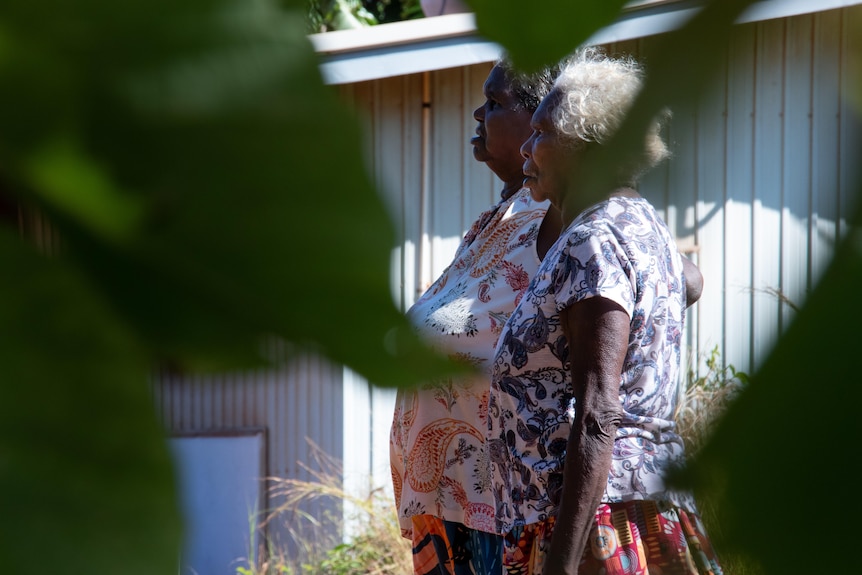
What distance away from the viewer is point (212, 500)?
0.83ft

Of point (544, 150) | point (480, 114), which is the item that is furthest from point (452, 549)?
point (480, 114)

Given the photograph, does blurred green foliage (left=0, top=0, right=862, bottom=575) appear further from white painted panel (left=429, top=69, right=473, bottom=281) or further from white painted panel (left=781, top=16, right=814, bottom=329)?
white painted panel (left=429, top=69, right=473, bottom=281)

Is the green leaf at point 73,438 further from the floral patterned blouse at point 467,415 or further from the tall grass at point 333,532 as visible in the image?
the tall grass at point 333,532

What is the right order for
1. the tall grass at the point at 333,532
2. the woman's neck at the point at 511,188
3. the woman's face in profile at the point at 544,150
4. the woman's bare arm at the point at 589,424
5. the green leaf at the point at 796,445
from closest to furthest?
the green leaf at the point at 796,445, the woman's bare arm at the point at 589,424, the woman's face in profile at the point at 544,150, the woman's neck at the point at 511,188, the tall grass at the point at 333,532

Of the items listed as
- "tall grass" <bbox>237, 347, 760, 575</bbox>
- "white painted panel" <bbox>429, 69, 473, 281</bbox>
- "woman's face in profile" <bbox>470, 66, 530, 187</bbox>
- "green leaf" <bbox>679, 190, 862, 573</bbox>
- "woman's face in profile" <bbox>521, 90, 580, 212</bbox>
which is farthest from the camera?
"white painted panel" <bbox>429, 69, 473, 281</bbox>

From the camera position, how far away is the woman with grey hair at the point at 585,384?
6.19 ft

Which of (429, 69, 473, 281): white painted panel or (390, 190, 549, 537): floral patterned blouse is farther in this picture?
(429, 69, 473, 281): white painted panel

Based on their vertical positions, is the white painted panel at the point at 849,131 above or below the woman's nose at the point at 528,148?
below

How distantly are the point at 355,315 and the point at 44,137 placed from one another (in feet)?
0.26

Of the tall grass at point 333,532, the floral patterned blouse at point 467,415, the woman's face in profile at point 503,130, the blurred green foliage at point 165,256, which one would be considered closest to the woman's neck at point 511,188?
the woman's face in profile at point 503,130

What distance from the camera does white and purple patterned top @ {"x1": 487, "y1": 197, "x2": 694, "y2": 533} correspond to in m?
1.93

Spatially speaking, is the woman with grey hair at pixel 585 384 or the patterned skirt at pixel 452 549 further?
the patterned skirt at pixel 452 549

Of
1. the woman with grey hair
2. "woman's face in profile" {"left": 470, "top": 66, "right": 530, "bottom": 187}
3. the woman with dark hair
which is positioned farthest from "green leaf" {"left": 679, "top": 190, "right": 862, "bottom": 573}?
"woman's face in profile" {"left": 470, "top": 66, "right": 530, "bottom": 187}

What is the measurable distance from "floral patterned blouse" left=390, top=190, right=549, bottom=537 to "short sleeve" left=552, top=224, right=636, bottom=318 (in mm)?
293
